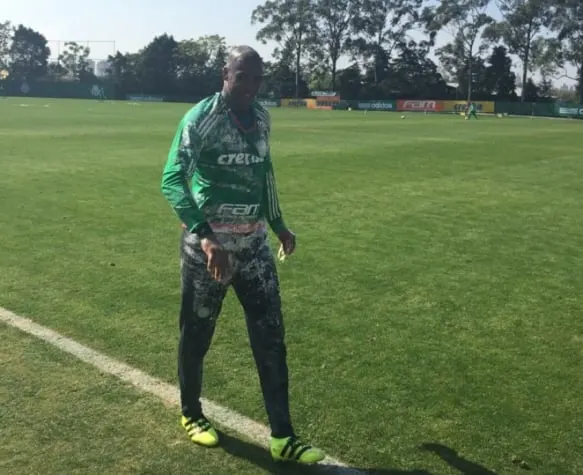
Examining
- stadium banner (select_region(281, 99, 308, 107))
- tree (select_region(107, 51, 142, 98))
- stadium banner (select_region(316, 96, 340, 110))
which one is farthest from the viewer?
tree (select_region(107, 51, 142, 98))

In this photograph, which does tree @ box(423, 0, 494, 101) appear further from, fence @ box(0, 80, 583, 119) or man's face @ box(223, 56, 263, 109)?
man's face @ box(223, 56, 263, 109)

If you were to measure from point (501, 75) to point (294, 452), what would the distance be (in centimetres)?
8333

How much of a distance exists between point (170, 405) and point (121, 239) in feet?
15.9

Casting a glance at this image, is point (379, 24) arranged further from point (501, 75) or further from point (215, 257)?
point (215, 257)

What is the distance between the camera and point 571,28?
7481 centimetres

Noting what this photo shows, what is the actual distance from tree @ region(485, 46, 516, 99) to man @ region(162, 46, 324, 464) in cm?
8262

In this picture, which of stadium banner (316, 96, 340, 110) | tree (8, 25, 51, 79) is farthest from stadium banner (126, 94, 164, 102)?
tree (8, 25, 51, 79)

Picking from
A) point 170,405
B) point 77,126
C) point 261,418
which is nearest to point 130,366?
point 170,405

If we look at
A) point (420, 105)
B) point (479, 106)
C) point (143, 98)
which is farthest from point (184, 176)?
point (143, 98)

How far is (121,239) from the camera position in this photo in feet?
29.1

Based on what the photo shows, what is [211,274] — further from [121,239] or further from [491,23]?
[491,23]

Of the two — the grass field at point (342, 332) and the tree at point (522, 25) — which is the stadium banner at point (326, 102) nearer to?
the tree at point (522, 25)

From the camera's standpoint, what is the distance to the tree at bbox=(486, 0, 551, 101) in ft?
250

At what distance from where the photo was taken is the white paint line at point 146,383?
13.1ft
